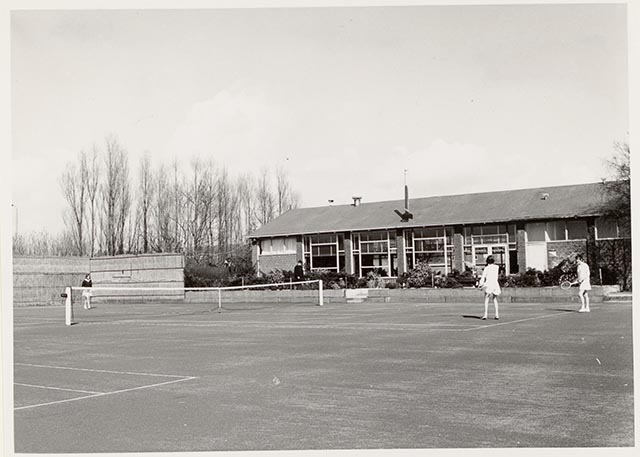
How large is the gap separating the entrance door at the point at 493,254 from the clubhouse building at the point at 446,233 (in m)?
0.05

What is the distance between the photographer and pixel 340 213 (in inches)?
2124

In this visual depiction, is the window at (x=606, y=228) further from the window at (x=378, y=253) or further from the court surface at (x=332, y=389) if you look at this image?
the court surface at (x=332, y=389)

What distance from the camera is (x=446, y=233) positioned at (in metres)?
45.9

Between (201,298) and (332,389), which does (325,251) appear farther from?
(332,389)

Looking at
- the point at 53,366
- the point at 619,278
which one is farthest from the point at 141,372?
the point at 619,278

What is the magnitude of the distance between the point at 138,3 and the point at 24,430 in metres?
5.24

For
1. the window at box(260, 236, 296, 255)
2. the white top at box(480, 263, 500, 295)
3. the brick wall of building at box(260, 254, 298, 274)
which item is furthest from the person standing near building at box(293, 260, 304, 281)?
the white top at box(480, 263, 500, 295)

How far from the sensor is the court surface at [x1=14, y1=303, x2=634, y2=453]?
25.4 feet

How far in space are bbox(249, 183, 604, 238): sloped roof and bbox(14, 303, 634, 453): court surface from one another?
23.6m

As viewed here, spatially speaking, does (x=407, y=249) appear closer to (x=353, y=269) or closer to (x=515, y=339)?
(x=353, y=269)

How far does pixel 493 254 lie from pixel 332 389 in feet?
113

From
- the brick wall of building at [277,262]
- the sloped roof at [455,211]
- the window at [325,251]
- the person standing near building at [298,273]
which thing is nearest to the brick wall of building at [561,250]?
the sloped roof at [455,211]

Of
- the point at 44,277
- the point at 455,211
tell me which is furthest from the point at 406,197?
the point at 44,277

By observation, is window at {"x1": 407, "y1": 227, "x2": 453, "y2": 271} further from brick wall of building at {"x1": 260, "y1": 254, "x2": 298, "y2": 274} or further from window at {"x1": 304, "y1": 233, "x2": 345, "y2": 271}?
brick wall of building at {"x1": 260, "y1": 254, "x2": 298, "y2": 274}
